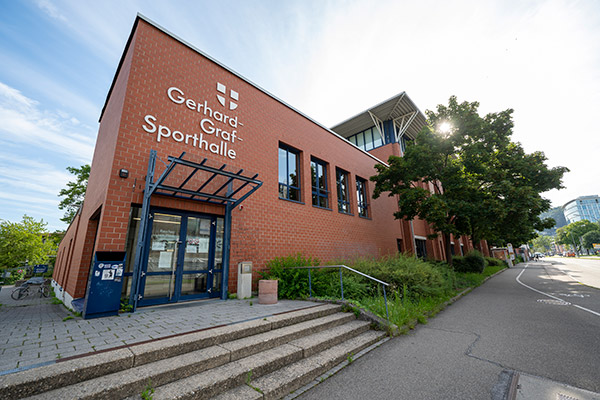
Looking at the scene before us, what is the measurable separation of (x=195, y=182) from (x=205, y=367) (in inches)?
193

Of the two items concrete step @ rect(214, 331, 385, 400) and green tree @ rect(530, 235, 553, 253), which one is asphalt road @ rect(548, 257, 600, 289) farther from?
green tree @ rect(530, 235, 553, 253)

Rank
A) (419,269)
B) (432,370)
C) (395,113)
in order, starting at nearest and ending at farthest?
(432,370), (419,269), (395,113)

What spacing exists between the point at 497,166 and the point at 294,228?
1180 centimetres

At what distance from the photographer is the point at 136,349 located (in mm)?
2945

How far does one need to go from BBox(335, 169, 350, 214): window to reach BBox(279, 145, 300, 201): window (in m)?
2.94

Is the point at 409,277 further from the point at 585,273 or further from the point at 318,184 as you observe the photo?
the point at 585,273

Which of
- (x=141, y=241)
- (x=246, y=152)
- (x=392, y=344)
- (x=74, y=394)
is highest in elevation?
(x=246, y=152)

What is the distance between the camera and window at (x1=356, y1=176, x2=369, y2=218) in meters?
13.7

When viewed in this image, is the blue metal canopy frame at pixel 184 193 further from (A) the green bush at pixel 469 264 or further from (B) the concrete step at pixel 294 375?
(A) the green bush at pixel 469 264

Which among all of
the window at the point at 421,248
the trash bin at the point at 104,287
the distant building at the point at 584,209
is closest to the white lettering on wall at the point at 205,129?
the trash bin at the point at 104,287

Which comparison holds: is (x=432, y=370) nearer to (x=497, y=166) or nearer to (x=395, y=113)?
(x=497, y=166)

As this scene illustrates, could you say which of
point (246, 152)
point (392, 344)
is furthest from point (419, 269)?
point (246, 152)

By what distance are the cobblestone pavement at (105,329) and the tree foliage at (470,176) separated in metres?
Result: 9.67

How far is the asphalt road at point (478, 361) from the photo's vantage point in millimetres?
2928
